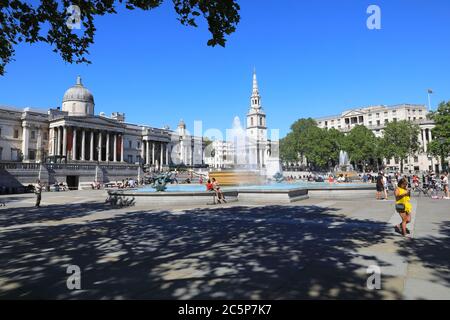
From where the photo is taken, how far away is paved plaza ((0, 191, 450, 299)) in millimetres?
5047

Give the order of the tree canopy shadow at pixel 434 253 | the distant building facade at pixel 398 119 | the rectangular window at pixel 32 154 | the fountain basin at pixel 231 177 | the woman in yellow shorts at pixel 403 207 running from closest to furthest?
the tree canopy shadow at pixel 434 253 < the woman in yellow shorts at pixel 403 207 < the fountain basin at pixel 231 177 < the rectangular window at pixel 32 154 < the distant building facade at pixel 398 119

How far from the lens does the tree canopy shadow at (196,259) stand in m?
5.07

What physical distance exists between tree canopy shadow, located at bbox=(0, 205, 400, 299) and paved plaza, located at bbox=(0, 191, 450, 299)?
0.06ft

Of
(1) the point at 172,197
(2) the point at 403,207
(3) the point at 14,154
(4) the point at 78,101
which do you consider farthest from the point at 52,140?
(2) the point at 403,207

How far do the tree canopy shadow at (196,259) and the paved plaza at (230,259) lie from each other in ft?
0.06

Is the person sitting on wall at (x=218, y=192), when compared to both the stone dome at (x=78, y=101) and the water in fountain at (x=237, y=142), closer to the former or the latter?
the water in fountain at (x=237, y=142)

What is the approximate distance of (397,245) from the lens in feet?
26.2

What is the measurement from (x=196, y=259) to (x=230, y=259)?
755 mm

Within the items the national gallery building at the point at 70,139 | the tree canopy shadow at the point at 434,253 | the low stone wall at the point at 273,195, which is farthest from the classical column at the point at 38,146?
the tree canopy shadow at the point at 434,253

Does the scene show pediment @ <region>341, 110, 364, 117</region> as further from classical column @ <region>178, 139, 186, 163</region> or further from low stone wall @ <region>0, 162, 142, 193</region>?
low stone wall @ <region>0, 162, 142, 193</region>

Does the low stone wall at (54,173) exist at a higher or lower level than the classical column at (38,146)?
lower

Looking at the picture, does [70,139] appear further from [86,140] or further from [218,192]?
[218,192]
